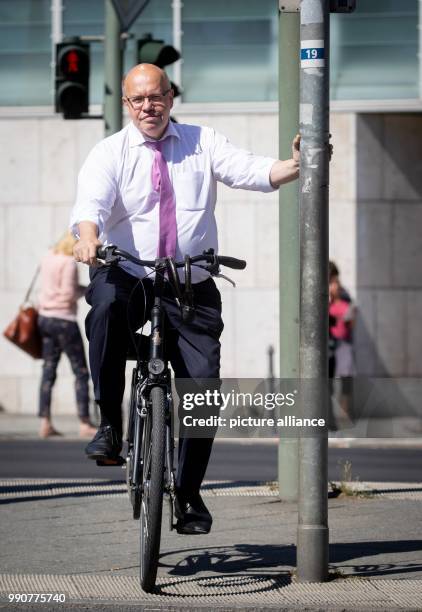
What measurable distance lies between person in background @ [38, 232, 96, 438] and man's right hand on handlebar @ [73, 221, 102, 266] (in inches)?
309

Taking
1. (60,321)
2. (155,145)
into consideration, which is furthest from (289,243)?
(60,321)

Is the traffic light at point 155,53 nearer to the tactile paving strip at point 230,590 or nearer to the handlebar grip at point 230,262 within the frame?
the handlebar grip at point 230,262

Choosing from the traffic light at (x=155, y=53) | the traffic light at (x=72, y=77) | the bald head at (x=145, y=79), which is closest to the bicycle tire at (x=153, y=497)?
the bald head at (x=145, y=79)

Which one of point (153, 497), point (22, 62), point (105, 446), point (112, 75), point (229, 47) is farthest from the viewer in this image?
point (22, 62)

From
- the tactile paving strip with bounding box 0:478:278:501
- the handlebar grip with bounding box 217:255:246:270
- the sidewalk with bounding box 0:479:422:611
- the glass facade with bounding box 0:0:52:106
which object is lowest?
the tactile paving strip with bounding box 0:478:278:501

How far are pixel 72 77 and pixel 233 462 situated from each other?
4026 millimetres

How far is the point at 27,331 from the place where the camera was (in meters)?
13.6

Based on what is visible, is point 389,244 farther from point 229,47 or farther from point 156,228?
point 156,228

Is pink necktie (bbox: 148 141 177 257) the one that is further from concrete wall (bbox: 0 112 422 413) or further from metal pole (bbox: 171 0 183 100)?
metal pole (bbox: 171 0 183 100)

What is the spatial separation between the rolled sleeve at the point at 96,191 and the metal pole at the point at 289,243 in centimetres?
206

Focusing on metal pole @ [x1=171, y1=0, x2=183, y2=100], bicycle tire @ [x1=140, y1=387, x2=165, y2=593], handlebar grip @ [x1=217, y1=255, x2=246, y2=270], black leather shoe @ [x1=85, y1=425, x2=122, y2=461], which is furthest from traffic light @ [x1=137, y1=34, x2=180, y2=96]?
bicycle tire @ [x1=140, y1=387, x2=165, y2=593]

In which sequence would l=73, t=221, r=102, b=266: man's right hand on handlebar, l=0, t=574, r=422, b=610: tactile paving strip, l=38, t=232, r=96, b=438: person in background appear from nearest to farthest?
l=0, t=574, r=422, b=610: tactile paving strip < l=73, t=221, r=102, b=266: man's right hand on handlebar < l=38, t=232, r=96, b=438: person in background

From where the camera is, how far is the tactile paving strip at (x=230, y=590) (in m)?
5.08

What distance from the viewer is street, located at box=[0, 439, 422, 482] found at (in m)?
10.0
